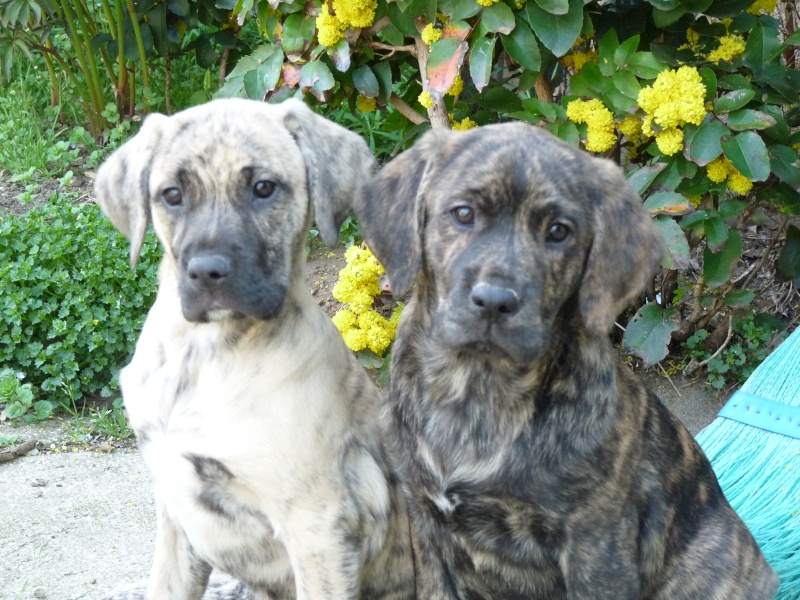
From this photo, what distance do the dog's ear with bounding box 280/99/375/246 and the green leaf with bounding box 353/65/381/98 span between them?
4.23 feet

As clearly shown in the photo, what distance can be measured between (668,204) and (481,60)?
2.98 ft

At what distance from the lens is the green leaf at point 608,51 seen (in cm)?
425

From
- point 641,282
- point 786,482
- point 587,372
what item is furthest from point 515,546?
point 786,482

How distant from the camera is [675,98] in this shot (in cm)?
407

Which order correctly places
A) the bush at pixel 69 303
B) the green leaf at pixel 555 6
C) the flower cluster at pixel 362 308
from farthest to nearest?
the bush at pixel 69 303 < the flower cluster at pixel 362 308 < the green leaf at pixel 555 6

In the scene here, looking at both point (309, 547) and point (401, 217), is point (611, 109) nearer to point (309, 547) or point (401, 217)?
point (401, 217)

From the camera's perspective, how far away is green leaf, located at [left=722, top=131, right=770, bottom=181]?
4055 millimetres

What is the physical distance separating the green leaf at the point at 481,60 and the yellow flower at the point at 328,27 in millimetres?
628

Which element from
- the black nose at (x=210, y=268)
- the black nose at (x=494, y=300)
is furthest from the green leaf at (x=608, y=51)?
the black nose at (x=210, y=268)

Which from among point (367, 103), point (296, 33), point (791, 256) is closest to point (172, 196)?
point (296, 33)

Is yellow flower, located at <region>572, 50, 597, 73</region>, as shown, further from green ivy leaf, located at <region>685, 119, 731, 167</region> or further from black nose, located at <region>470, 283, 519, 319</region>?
black nose, located at <region>470, 283, 519, 319</region>

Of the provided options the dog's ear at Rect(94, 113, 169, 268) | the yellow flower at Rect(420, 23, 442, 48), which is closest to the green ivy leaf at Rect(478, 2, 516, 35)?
the yellow flower at Rect(420, 23, 442, 48)

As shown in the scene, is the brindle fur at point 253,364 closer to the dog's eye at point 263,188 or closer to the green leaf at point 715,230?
the dog's eye at point 263,188

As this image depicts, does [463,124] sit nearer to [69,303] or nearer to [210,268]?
[210,268]
